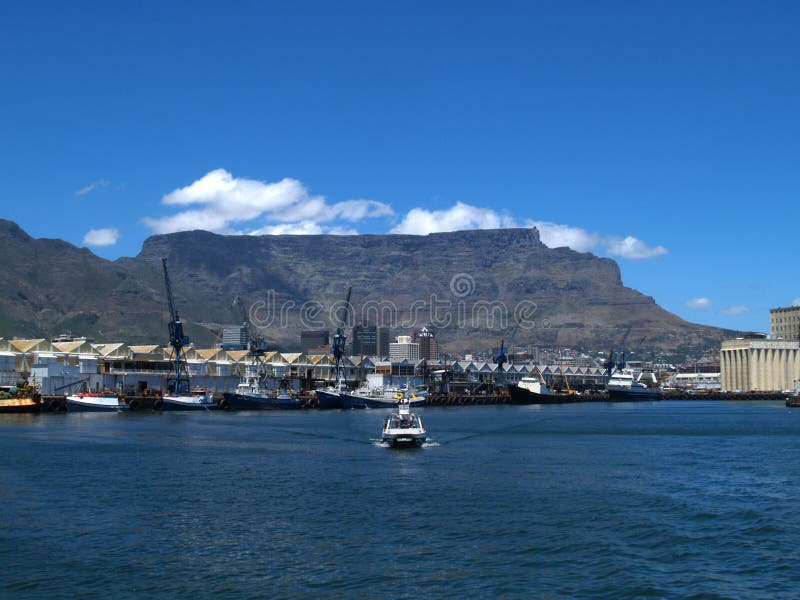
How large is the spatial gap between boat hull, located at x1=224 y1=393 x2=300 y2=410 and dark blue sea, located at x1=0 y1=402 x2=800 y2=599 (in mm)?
75550

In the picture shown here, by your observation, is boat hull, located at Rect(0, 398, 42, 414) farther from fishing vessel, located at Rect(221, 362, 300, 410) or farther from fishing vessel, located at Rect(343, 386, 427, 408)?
fishing vessel, located at Rect(343, 386, 427, 408)

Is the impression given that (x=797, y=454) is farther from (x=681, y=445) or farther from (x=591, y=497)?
(x=591, y=497)

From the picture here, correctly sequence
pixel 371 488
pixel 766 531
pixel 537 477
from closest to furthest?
1. pixel 766 531
2. pixel 371 488
3. pixel 537 477

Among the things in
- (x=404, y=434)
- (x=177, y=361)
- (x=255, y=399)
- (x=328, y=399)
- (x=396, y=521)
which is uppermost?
(x=177, y=361)

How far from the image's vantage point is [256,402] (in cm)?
15100

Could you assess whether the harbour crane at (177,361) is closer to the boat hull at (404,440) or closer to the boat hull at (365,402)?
the boat hull at (365,402)

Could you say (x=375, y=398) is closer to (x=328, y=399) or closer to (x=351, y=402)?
(x=351, y=402)

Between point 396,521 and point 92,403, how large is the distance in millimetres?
97475

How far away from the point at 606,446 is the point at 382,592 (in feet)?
165

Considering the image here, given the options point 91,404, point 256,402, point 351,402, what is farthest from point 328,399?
point 91,404

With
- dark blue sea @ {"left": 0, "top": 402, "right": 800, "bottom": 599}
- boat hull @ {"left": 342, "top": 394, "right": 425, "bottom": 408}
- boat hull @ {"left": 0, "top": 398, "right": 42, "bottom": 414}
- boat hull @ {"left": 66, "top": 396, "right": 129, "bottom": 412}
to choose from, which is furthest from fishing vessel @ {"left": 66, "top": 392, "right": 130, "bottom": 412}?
dark blue sea @ {"left": 0, "top": 402, "right": 800, "bottom": 599}

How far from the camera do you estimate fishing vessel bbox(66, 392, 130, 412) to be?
4951 inches

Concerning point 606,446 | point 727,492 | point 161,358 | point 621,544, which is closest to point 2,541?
point 621,544

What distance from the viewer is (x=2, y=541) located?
115ft
